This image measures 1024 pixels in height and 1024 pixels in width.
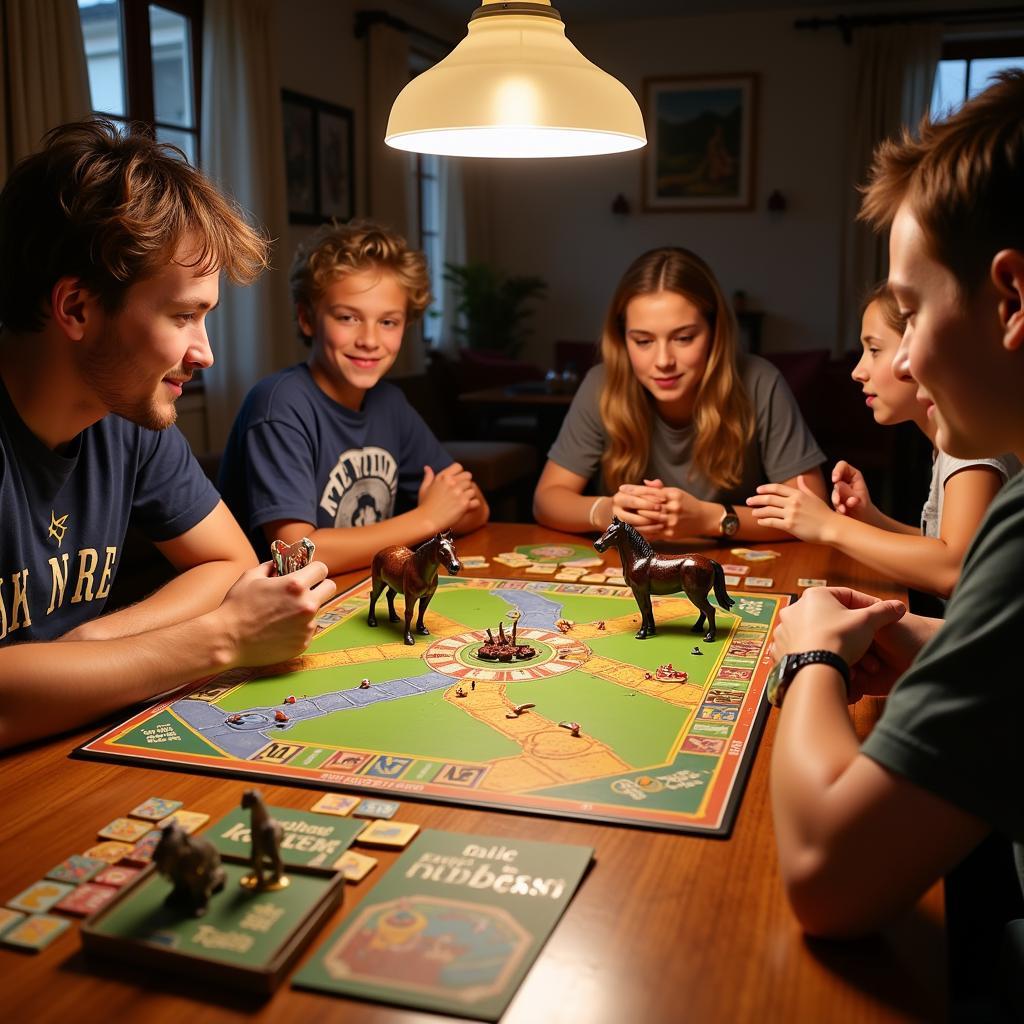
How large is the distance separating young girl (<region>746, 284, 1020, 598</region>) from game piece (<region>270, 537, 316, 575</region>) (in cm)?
96

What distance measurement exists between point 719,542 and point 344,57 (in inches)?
222

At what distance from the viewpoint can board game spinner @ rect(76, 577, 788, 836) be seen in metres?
1.12

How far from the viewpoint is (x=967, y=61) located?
7.93 m

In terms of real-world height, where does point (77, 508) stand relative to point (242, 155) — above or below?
below

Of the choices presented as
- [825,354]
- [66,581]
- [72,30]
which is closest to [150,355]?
[66,581]

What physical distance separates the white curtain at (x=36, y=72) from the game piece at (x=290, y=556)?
9.95 ft

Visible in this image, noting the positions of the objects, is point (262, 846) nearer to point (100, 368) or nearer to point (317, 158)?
point (100, 368)

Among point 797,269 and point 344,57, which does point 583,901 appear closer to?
point 344,57

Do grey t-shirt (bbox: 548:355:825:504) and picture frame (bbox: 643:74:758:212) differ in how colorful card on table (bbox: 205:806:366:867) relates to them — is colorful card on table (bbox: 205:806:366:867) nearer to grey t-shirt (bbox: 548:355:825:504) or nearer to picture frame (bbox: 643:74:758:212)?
grey t-shirt (bbox: 548:355:825:504)

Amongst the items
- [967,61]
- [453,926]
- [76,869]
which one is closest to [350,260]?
[76,869]

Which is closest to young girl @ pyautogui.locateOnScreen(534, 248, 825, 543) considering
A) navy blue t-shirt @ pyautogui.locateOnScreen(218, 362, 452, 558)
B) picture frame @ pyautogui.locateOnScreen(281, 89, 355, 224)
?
navy blue t-shirt @ pyautogui.locateOnScreen(218, 362, 452, 558)

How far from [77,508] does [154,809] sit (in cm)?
74

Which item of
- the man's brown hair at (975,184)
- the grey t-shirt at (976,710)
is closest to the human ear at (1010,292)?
the man's brown hair at (975,184)

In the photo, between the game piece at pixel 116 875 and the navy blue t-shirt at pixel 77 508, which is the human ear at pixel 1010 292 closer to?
the game piece at pixel 116 875
